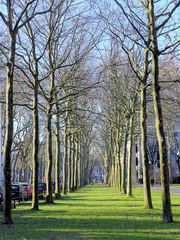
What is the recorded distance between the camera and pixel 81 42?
27.8 metres

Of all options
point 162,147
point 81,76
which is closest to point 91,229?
point 162,147

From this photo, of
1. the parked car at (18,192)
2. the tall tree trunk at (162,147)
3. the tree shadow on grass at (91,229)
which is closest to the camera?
the tree shadow on grass at (91,229)

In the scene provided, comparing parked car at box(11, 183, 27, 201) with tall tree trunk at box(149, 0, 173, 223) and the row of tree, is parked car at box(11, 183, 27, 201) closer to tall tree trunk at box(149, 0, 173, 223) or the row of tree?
the row of tree

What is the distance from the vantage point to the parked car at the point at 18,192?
34.3 metres

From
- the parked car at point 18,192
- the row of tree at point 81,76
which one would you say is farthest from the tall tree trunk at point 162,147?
the parked car at point 18,192

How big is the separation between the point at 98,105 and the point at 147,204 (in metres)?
23.6

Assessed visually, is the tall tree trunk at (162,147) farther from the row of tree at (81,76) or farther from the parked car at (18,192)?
the parked car at (18,192)

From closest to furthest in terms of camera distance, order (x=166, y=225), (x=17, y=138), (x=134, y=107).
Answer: (x=166, y=225)
(x=134, y=107)
(x=17, y=138)

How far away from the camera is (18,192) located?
1390 inches

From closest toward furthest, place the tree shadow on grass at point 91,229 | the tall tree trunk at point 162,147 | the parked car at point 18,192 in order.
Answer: the tree shadow on grass at point 91,229 → the tall tree trunk at point 162,147 → the parked car at point 18,192

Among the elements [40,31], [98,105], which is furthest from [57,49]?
[98,105]

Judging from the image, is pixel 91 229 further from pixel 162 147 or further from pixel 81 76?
pixel 81 76

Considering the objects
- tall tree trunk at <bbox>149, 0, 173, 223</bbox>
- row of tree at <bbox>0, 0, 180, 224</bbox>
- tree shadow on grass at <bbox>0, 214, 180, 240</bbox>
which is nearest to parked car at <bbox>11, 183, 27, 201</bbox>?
row of tree at <bbox>0, 0, 180, 224</bbox>

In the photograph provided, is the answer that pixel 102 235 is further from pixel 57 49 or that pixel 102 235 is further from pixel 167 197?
pixel 57 49
